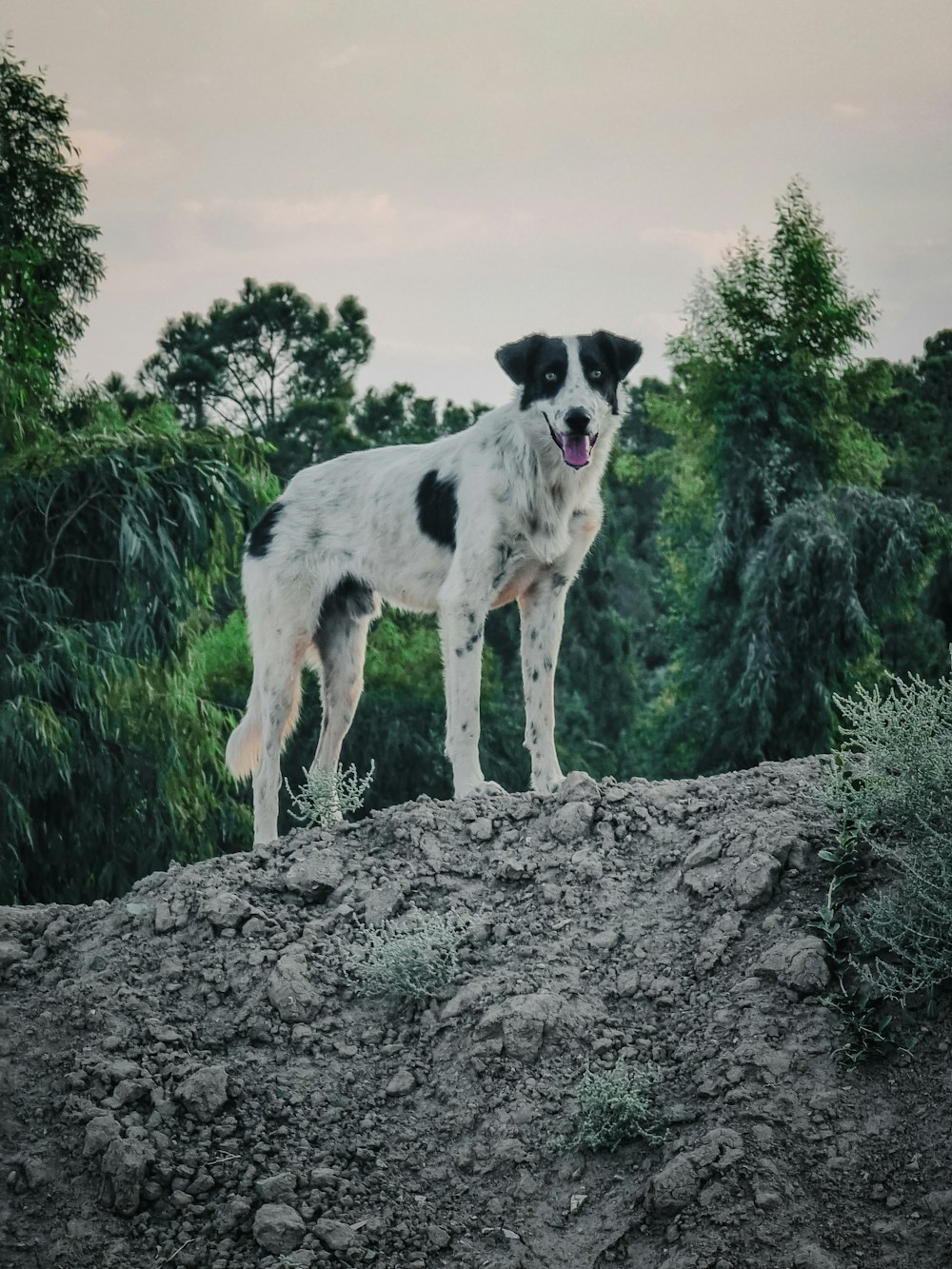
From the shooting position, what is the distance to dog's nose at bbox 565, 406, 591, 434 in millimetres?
7145

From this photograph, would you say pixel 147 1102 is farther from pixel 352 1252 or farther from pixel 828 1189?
pixel 828 1189

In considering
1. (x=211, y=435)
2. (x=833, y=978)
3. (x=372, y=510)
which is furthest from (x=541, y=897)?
(x=211, y=435)

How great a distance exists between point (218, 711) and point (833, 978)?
13775mm

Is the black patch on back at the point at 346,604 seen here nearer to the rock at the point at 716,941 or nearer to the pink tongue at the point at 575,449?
the pink tongue at the point at 575,449

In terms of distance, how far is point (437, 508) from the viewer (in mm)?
7824

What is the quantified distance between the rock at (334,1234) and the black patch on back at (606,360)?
4.41m

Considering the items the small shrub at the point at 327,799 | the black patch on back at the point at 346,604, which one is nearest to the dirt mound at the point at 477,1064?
the small shrub at the point at 327,799

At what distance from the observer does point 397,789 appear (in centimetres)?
2619

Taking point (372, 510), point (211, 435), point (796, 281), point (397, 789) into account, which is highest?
point (796, 281)

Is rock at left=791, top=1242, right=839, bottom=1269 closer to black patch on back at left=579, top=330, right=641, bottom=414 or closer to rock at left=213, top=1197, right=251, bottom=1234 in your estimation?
rock at left=213, top=1197, right=251, bottom=1234

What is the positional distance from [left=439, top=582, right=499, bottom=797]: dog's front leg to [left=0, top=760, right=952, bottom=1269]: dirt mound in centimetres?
51

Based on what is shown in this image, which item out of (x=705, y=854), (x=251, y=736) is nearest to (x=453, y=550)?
(x=251, y=736)

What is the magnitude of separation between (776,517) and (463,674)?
19.5 m

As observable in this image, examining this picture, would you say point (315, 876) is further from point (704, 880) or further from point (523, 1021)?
point (704, 880)
